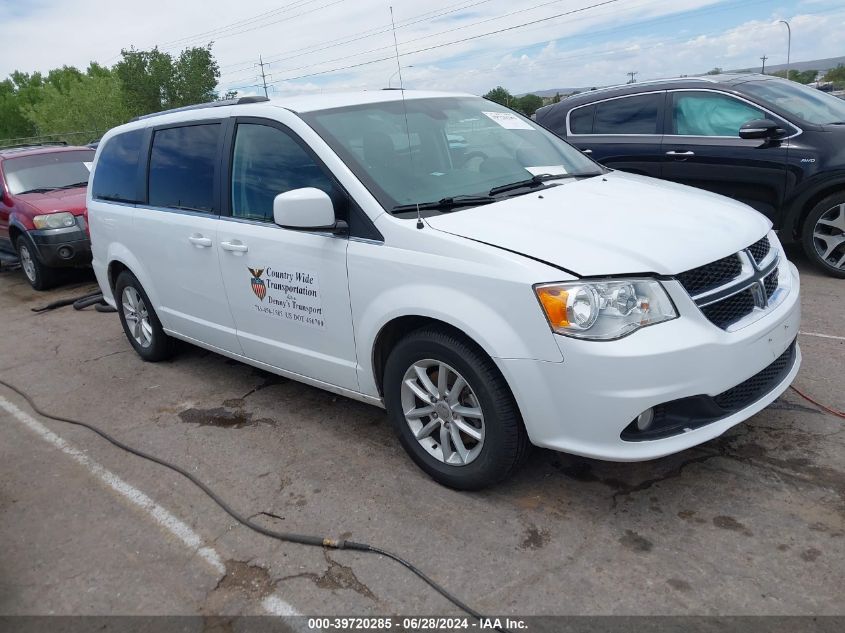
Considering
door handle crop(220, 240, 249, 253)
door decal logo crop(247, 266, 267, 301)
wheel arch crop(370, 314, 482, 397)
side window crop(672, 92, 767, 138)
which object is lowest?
wheel arch crop(370, 314, 482, 397)

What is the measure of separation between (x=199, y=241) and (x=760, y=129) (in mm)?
4813

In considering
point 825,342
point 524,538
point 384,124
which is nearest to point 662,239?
point 524,538

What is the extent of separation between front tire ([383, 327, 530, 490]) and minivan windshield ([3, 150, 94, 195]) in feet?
26.3

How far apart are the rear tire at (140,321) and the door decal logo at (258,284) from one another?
160cm

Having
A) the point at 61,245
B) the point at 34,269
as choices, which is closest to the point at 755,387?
the point at 61,245

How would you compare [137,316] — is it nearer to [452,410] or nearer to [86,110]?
[452,410]

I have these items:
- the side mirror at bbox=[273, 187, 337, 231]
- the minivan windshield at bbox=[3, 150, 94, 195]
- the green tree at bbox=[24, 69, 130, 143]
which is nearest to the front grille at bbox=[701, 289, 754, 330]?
the side mirror at bbox=[273, 187, 337, 231]

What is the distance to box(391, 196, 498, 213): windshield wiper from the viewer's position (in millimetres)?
3416

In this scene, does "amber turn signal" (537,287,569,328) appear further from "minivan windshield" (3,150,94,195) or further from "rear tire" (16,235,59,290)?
"minivan windshield" (3,150,94,195)

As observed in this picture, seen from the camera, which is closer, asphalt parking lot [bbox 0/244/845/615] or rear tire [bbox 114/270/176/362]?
asphalt parking lot [bbox 0/244/845/615]

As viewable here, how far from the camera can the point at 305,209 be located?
11.0 feet

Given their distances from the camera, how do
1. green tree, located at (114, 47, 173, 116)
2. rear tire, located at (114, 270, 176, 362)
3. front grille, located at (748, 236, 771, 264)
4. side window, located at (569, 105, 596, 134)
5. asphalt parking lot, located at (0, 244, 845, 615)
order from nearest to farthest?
asphalt parking lot, located at (0, 244, 845, 615), front grille, located at (748, 236, 771, 264), rear tire, located at (114, 270, 176, 362), side window, located at (569, 105, 596, 134), green tree, located at (114, 47, 173, 116)

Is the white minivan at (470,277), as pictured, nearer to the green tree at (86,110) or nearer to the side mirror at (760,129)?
the side mirror at (760,129)

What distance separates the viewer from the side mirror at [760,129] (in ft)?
20.5
